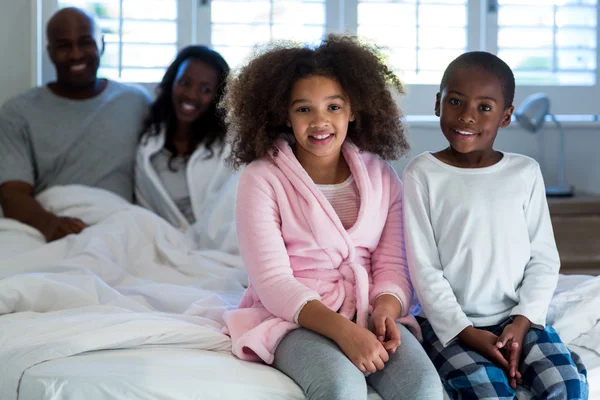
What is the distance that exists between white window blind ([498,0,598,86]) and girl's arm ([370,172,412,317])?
1.73 meters

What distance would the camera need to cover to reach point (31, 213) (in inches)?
89.7

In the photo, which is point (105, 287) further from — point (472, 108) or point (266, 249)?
point (472, 108)

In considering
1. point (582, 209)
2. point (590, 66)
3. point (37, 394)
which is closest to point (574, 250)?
point (582, 209)

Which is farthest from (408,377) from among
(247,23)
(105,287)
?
(247,23)

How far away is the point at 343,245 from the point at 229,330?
9.9 inches

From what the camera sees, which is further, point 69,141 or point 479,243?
point 69,141

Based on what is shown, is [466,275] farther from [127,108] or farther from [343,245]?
[127,108]

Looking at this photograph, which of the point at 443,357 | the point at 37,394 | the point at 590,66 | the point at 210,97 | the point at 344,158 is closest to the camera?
the point at 37,394

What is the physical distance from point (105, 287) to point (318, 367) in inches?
25.7

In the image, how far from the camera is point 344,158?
1613mm

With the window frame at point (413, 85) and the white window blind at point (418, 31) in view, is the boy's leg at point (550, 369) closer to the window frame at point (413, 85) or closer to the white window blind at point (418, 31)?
the window frame at point (413, 85)

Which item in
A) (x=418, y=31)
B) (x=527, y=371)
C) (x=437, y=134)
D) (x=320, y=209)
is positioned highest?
(x=418, y=31)

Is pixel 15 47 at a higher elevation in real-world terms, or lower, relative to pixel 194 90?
higher

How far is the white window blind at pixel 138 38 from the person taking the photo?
9.41 ft
